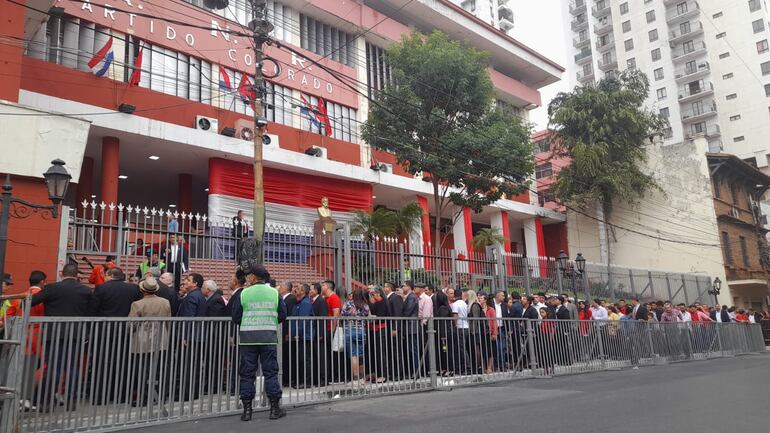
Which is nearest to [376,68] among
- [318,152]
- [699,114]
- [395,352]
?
[318,152]

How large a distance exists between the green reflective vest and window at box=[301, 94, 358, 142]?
17524mm

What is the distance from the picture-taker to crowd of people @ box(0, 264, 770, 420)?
6668 millimetres

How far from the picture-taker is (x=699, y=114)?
57062 mm

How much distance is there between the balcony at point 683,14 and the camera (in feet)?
189

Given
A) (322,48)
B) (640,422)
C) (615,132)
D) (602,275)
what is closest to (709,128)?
(615,132)

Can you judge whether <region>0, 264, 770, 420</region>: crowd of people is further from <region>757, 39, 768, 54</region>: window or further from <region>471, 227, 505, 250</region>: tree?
<region>757, 39, 768, 54</region>: window

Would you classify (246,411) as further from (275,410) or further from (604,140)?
(604,140)

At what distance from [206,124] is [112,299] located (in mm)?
13701

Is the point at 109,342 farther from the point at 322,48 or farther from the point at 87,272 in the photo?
the point at 322,48

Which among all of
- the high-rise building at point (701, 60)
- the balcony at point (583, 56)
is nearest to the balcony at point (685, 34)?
the high-rise building at point (701, 60)

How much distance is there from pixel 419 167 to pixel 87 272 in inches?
397

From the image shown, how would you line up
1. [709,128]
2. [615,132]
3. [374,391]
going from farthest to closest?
[709,128], [615,132], [374,391]

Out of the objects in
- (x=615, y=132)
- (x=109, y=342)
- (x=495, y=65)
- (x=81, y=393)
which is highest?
(x=495, y=65)

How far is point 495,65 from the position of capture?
113 ft
